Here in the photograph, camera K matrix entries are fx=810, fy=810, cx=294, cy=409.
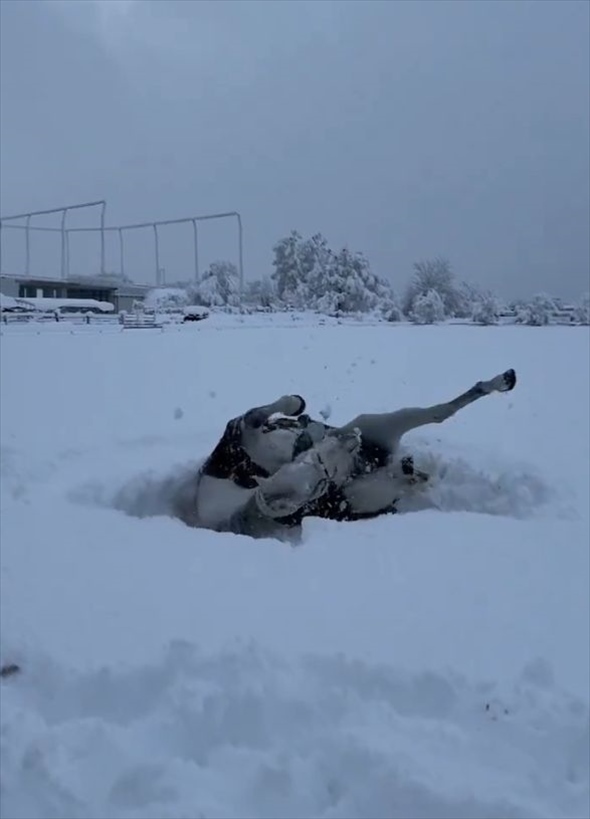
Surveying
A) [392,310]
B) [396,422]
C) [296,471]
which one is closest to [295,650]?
[296,471]

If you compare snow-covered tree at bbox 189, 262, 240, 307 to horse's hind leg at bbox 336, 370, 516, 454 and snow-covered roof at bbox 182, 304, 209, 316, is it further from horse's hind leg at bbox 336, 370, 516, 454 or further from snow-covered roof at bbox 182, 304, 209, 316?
horse's hind leg at bbox 336, 370, 516, 454

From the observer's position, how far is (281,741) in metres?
3.23

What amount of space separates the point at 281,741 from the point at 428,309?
47.7 metres

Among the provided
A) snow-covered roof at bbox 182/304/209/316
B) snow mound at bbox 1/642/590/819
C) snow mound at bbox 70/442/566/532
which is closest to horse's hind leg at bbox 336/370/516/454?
snow mound at bbox 70/442/566/532

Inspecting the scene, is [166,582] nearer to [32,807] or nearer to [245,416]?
[32,807]

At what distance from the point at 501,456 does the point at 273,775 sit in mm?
4561

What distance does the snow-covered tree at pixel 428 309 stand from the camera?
47781 millimetres

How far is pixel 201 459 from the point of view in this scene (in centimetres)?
724

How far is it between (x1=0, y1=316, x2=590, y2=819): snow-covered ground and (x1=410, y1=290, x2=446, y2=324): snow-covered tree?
41.2 meters

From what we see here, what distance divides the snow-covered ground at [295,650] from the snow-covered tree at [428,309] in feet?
135

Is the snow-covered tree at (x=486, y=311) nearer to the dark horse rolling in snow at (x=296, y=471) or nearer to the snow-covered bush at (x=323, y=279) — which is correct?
the snow-covered bush at (x=323, y=279)

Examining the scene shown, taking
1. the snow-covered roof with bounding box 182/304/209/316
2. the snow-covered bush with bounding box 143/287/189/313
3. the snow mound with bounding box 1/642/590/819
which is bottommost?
the snow mound with bounding box 1/642/590/819

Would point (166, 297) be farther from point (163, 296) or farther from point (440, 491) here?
point (440, 491)

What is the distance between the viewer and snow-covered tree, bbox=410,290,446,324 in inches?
1881
